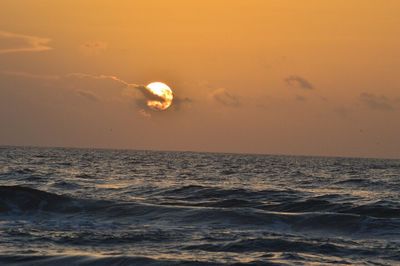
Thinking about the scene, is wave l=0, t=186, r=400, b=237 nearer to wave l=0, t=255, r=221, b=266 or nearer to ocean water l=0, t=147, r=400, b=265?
ocean water l=0, t=147, r=400, b=265

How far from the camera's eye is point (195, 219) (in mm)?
23188

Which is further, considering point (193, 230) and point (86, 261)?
point (193, 230)

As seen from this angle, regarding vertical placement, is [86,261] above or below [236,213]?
below

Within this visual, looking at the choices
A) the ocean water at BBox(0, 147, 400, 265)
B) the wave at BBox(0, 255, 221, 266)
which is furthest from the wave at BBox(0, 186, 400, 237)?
the wave at BBox(0, 255, 221, 266)

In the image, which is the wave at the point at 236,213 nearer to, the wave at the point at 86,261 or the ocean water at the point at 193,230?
the ocean water at the point at 193,230

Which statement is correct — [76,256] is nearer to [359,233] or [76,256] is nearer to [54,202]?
[359,233]

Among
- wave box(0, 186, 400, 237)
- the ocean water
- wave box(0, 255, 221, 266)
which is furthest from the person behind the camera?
wave box(0, 186, 400, 237)

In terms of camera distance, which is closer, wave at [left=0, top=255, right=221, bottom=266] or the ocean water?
wave at [left=0, top=255, right=221, bottom=266]

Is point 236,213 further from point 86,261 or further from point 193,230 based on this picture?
point 86,261

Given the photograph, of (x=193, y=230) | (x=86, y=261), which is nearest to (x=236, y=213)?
(x=193, y=230)

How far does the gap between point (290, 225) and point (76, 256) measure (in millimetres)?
8863

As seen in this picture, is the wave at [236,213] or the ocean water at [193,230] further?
the wave at [236,213]

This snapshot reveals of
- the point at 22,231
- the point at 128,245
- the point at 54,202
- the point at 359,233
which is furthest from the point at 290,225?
the point at 54,202

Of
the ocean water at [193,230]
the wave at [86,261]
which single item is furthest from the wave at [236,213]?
the wave at [86,261]
